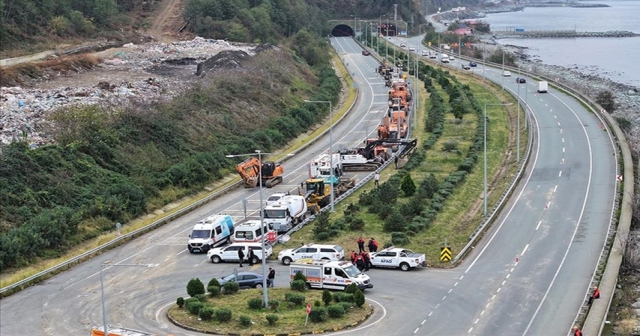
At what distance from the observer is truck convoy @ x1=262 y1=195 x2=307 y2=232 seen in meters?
55.4

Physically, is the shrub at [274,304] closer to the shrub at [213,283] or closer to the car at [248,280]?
the shrub at [213,283]

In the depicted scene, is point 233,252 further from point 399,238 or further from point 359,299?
point 359,299

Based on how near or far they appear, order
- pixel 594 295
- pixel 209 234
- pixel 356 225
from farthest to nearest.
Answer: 1. pixel 356 225
2. pixel 209 234
3. pixel 594 295

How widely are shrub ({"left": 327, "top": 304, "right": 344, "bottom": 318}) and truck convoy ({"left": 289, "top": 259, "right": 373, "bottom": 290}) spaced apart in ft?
12.8

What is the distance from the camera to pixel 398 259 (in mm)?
46594

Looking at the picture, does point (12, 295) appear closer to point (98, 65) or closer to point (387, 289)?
point (387, 289)

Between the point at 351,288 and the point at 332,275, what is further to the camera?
the point at 332,275

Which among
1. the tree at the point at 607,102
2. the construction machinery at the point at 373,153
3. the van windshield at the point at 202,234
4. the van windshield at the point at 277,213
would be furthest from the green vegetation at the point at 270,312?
the tree at the point at 607,102

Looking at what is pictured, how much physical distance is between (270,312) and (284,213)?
16.9 m

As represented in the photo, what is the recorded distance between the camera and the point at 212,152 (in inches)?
3031

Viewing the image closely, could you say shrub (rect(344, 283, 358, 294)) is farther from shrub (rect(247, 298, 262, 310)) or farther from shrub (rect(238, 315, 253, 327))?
shrub (rect(238, 315, 253, 327))

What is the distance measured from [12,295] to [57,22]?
3056 inches

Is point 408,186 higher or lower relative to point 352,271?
lower

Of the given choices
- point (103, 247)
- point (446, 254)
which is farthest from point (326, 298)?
point (103, 247)
